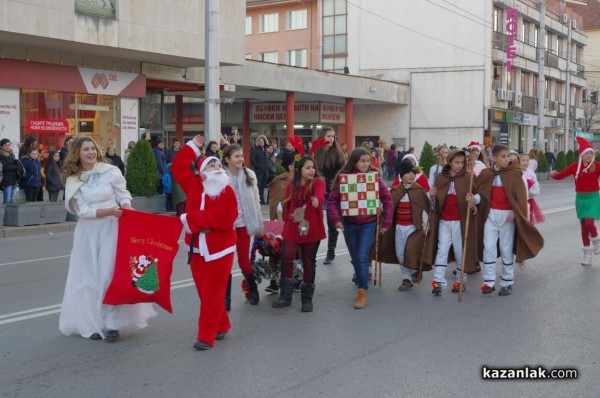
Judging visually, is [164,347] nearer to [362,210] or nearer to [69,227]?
[362,210]

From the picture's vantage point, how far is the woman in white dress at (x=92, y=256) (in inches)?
273

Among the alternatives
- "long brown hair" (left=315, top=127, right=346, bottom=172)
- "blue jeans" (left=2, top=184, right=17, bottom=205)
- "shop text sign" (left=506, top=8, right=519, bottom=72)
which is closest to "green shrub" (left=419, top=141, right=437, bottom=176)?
"shop text sign" (left=506, top=8, right=519, bottom=72)

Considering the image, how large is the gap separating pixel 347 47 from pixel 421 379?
153ft

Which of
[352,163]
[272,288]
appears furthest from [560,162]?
[272,288]

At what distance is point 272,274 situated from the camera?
8.94m

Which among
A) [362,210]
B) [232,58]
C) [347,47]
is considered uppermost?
[347,47]

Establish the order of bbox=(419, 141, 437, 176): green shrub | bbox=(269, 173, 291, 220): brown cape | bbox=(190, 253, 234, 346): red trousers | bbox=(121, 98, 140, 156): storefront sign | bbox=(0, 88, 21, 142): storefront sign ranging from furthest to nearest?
bbox=(419, 141, 437, 176): green shrub, bbox=(121, 98, 140, 156): storefront sign, bbox=(0, 88, 21, 142): storefront sign, bbox=(269, 173, 291, 220): brown cape, bbox=(190, 253, 234, 346): red trousers

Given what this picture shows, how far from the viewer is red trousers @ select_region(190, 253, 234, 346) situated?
6684mm

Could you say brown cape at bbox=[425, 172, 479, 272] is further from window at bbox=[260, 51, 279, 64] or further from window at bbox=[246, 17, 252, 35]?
window at bbox=[246, 17, 252, 35]

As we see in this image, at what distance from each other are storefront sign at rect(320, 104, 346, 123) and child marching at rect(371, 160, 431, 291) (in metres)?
32.8

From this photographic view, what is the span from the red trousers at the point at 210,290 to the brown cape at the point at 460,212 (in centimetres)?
330

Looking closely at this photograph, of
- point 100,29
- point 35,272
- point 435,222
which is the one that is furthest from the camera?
point 100,29

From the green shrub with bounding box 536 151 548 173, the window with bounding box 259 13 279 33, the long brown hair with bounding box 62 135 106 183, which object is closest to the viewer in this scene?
the long brown hair with bounding box 62 135 106 183

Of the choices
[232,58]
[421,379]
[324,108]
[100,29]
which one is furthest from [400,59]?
[421,379]
